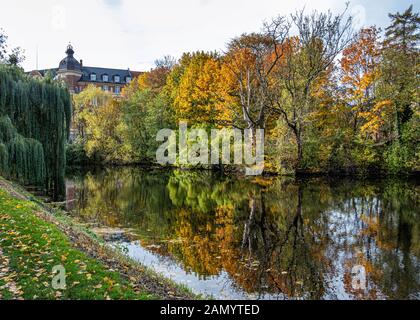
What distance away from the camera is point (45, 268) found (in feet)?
20.1

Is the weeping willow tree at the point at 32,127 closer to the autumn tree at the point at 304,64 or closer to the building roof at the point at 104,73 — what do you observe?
the autumn tree at the point at 304,64

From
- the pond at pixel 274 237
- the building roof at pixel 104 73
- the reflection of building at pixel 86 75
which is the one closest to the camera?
the pond at pixel 274 237

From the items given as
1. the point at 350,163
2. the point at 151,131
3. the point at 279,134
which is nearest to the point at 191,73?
the point at 151,131

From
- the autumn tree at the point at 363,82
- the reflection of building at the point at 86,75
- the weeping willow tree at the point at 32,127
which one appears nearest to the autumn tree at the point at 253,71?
the autumn tree at the point at 363,82

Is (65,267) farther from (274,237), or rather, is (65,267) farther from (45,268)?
(274,237)

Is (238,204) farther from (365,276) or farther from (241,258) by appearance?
(365,276)

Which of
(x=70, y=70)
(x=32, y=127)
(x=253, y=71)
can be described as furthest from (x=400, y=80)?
(x=70, y=70)

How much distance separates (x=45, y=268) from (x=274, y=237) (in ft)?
22.9

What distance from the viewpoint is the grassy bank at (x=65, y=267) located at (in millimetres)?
5324

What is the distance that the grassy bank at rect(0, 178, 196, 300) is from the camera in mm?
5324

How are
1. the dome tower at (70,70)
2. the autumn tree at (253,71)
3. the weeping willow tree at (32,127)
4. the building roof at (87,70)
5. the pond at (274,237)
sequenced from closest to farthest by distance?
the pond at (274,237) < the weeping willow tree at (32,127) < the autumn tree at (253,71) < the dome tower at (70,70) < the building roof at (87,70)

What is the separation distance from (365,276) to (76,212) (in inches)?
479

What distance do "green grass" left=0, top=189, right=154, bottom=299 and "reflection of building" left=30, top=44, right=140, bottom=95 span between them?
5953 centimetres

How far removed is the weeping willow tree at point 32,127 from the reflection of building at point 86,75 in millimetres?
48094
